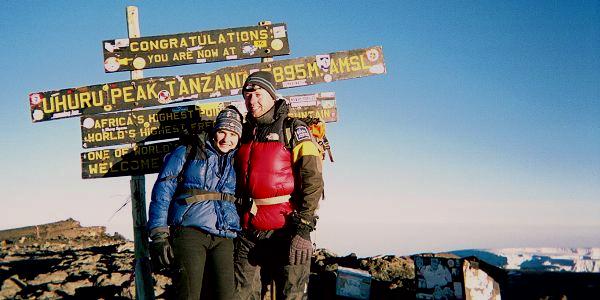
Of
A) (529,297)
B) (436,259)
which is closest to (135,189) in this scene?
(436,259)

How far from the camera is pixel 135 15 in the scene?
21.4ft

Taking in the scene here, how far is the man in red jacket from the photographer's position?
4.10m

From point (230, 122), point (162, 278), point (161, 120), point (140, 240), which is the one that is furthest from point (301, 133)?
point (162, 278)

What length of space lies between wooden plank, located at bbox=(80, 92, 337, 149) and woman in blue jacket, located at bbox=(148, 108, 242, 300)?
1.84 metres

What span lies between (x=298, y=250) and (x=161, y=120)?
12.2ft

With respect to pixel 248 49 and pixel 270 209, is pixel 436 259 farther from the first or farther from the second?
pixel 248 49

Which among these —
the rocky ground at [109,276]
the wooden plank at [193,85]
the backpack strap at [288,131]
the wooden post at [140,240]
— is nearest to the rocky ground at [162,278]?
the rocky ground at [109,276]

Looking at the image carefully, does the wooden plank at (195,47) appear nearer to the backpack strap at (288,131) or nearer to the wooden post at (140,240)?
the wooden post at (140,240)

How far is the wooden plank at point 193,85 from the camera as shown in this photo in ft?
20.6

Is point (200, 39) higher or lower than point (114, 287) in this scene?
higher

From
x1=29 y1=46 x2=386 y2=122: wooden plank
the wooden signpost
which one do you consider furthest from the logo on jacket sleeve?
x1=29 y1=46 x2=386 y2=122: wooden plank

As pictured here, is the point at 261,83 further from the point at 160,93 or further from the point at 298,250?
the point at 160,93

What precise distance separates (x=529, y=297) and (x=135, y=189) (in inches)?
257

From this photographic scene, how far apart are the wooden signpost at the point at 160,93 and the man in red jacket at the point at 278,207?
2.25m
